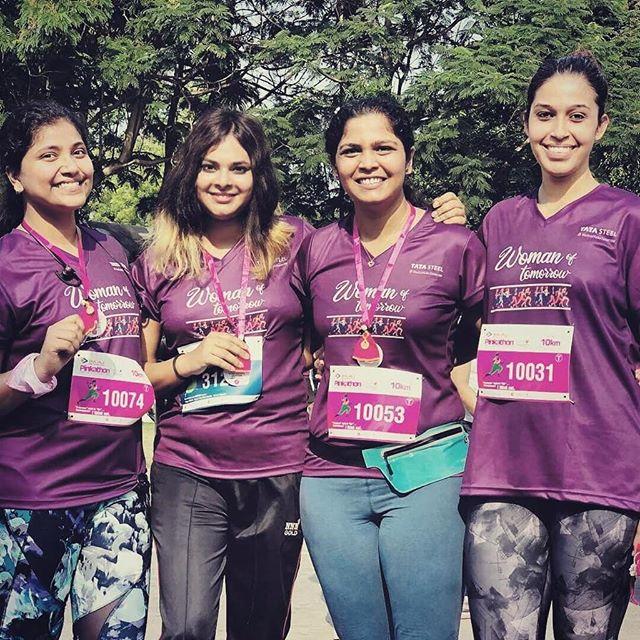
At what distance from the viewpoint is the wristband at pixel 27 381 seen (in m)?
3.02

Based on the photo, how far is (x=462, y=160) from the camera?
44.5 ft

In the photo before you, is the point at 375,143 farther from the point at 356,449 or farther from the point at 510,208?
the point at 356,449

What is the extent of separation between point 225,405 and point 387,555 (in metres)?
0.73

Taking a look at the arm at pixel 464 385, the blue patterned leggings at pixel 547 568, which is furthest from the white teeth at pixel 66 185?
the blue patterned leggings at pixel 547 568

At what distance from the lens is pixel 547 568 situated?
116 inches

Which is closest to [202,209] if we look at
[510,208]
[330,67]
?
[510,208]

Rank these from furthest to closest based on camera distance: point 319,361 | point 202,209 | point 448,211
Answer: point 202,209 < point 319,361 < point 448,211

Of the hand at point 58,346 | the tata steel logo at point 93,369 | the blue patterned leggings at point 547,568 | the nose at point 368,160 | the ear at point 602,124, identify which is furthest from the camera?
the nose at point 368,160

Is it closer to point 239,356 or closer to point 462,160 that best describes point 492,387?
point 239,356

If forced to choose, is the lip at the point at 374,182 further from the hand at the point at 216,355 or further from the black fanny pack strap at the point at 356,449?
the black fanny pack strap at the point at 356,449

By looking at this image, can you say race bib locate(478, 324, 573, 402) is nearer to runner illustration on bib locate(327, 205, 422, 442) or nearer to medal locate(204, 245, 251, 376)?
runner illustration on bib locate(327, 205, 422, 442)

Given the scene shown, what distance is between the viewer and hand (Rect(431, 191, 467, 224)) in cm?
337

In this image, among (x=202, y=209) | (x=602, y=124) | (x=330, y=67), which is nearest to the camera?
(x=602, y=124)

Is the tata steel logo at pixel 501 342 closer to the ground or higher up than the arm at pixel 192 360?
higher up
